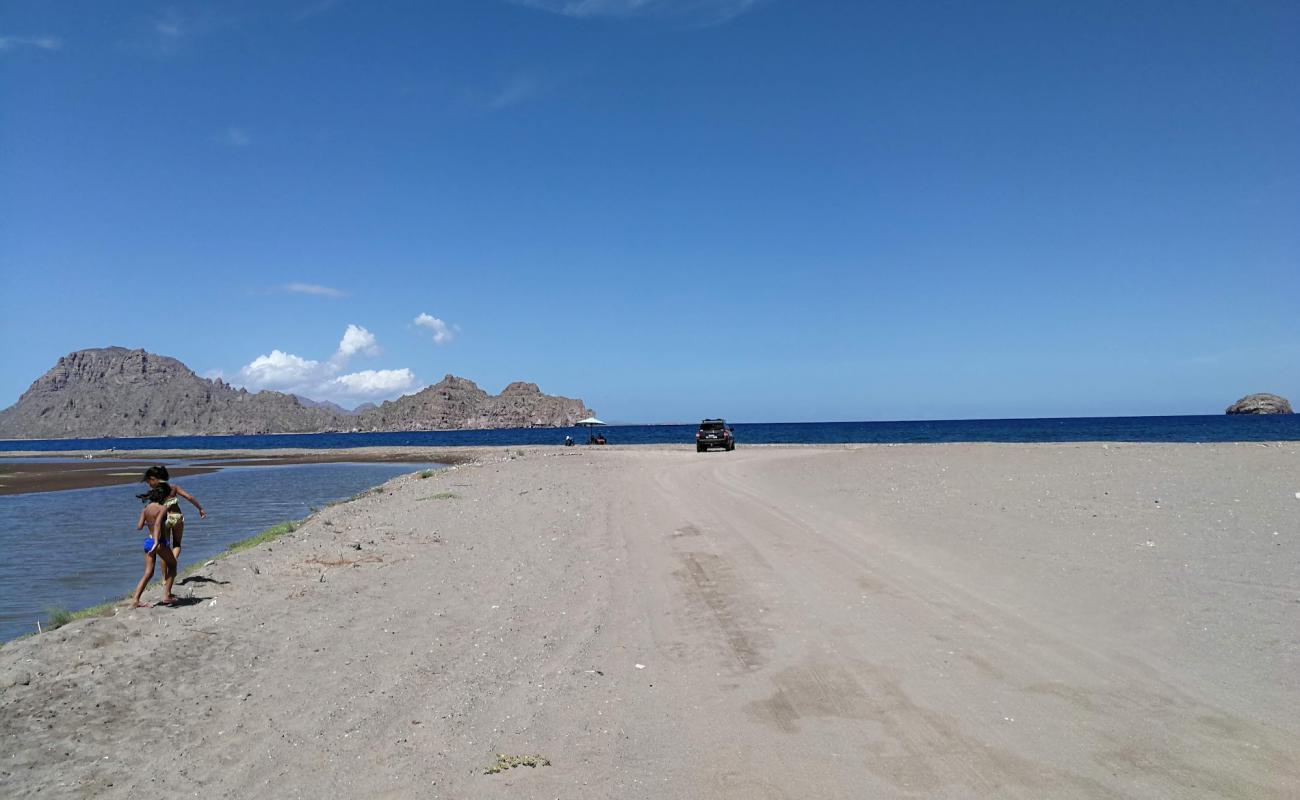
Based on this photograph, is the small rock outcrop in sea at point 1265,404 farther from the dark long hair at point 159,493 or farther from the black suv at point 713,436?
the dark long hair at point 159,493

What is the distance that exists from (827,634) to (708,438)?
143 ft

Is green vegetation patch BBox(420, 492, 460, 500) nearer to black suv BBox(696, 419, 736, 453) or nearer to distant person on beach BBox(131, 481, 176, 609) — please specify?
distant person on beach BBox(131, 481, 176, 609)

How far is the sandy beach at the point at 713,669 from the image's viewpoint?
19.0ft

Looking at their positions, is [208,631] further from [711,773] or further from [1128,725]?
[1128,725]

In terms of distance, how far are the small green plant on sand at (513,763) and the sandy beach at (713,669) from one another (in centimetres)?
10

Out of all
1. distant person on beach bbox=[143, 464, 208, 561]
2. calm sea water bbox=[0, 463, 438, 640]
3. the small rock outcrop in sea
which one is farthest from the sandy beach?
the small rock outcrop in sea

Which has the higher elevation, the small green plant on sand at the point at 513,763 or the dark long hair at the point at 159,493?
the dark long hair at the point at 159,493

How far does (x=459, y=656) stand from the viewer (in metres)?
8.88

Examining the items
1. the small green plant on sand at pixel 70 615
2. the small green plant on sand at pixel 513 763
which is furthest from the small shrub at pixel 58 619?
the small green plant on sand at pixel 513 763

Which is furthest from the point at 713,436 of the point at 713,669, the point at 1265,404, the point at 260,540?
the point at 1265,404

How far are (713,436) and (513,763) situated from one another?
47.0 metres

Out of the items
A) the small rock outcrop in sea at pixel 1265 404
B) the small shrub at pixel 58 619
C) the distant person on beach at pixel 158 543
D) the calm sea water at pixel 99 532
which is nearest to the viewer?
the small shrub at pixel 58 619

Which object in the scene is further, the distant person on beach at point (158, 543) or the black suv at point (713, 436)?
the black suv at point (713, 436)

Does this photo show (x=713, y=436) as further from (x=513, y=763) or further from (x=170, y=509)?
(x=513, y=763)
